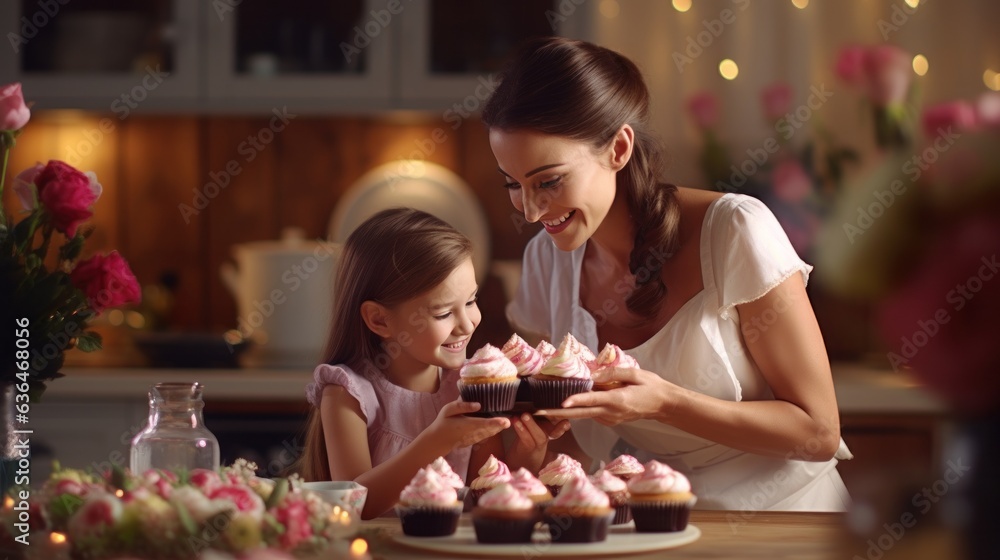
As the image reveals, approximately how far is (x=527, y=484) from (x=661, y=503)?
0.55ft

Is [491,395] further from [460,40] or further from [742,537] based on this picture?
[460,40]

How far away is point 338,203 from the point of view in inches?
148

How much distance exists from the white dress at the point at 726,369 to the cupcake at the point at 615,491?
2.06 ft

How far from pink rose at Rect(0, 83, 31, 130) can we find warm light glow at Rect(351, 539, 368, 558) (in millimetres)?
679

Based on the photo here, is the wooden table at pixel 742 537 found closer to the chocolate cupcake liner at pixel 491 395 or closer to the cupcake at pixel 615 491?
the cupcake at pixel 615 491

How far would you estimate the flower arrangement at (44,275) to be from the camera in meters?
1.28

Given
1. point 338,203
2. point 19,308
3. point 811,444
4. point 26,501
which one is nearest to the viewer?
point 26,501

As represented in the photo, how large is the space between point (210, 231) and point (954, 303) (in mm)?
Answer: 3750

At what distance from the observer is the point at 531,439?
1615 millimetres

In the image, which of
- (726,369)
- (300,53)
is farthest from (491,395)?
(300,53)

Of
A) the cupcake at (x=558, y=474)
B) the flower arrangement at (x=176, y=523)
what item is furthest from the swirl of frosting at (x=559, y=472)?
the flower arrangement at (x=176, y=523)

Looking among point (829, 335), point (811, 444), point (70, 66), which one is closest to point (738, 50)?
point (829, 335)

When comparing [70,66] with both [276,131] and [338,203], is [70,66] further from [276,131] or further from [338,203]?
[338,203]

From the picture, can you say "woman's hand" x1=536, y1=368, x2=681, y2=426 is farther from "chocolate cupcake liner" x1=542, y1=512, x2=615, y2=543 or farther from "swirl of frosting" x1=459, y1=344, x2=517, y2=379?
"chocolate cupcake liner" x1=542, y1=512, x2=615, y2=543
